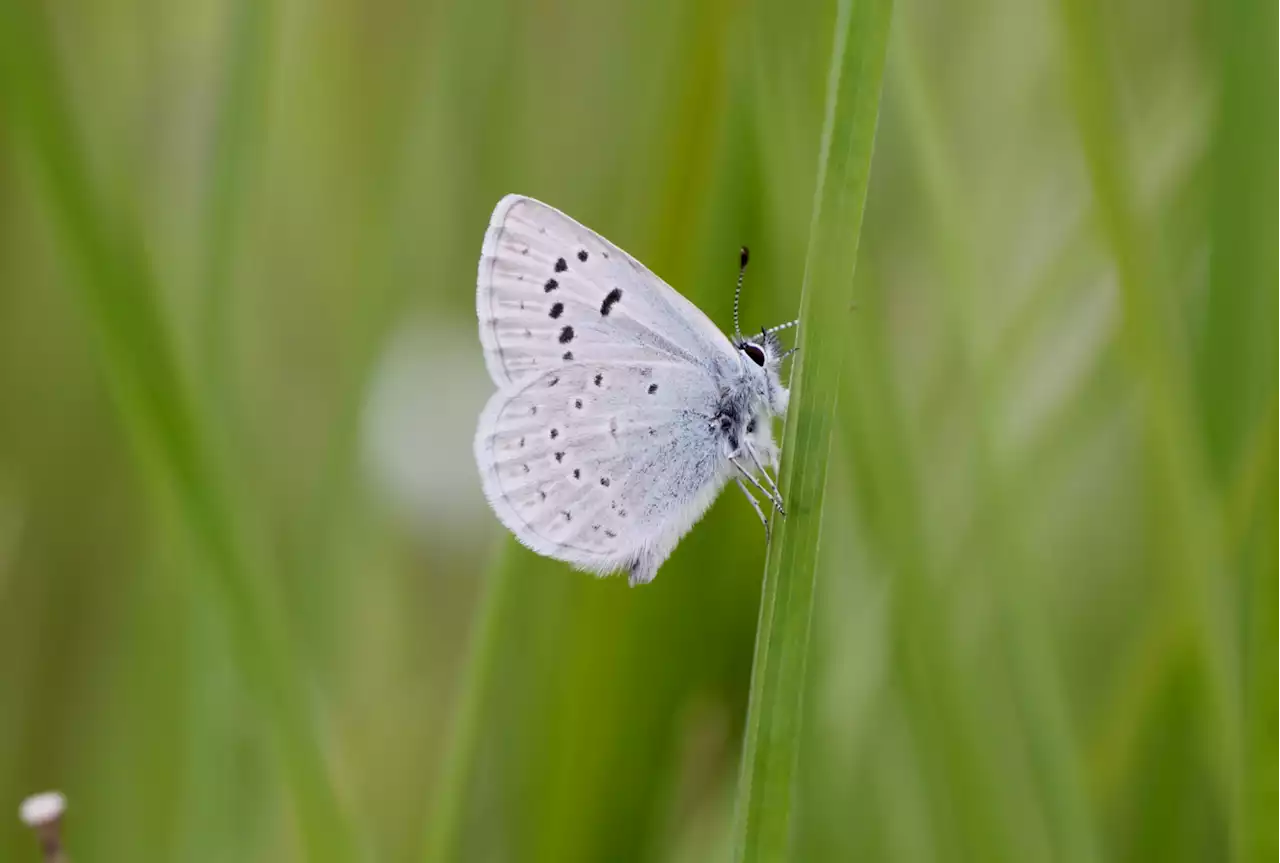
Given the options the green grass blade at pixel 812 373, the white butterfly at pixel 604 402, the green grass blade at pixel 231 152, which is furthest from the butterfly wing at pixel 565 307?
the green grass blade at pixel 812 373

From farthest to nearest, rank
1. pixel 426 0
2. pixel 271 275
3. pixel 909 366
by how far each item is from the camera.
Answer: pixel 271 275 < pixel 909 366 < pixel 426 0

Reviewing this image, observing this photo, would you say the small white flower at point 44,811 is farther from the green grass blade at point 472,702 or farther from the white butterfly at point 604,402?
the white butterfly at point 604,402

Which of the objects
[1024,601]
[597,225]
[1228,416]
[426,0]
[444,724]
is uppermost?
[426,0]

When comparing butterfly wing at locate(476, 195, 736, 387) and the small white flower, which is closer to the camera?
the small white flower

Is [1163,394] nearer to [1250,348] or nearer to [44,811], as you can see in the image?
[1250,348]

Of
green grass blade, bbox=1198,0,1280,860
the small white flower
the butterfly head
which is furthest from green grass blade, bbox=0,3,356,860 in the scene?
green grass blade, bbox=1198,0,1280,860

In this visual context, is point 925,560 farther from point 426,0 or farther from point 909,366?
point 426,0

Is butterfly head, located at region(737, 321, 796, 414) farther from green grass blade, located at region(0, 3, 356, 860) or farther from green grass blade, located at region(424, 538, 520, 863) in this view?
green grass blade, located at region(0, 3, 356, 860)

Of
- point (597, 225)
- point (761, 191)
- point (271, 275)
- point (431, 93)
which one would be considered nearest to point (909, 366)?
point (597, 225)
